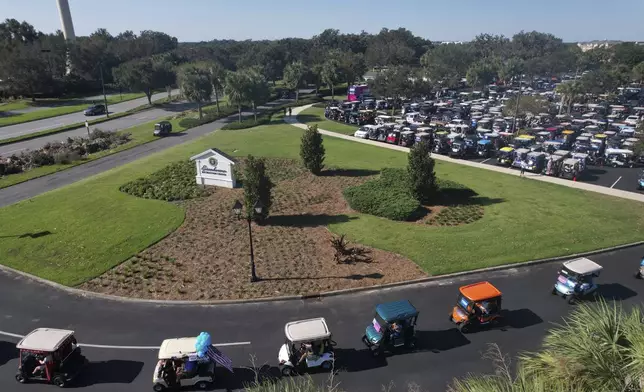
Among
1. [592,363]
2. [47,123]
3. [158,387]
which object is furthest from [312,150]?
[47,123]

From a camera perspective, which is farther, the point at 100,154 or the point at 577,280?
the point at 100,154

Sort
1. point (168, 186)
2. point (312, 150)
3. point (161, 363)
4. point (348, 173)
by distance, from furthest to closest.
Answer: point (348, 173)
point (312, 150)
point (168, 186)
point (161, 363)

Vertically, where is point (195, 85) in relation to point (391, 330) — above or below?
above

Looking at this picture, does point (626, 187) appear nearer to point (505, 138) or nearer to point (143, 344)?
point (505, 138)

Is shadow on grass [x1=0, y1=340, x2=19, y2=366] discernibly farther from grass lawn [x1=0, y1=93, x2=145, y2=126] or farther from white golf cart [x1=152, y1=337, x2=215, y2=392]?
grass lawn [x1=0, y1=93, x2=145, y2=126]

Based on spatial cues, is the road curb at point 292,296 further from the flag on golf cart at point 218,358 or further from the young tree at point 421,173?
the young tree at point 421,173

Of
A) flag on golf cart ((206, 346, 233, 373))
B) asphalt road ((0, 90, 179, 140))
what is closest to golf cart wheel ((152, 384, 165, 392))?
flag on golf cart ((206, 346, 233, 373))

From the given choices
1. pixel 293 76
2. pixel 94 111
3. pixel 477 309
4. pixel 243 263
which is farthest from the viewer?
pixel 293 76

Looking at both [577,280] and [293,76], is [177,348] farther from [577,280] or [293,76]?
[293,76]
